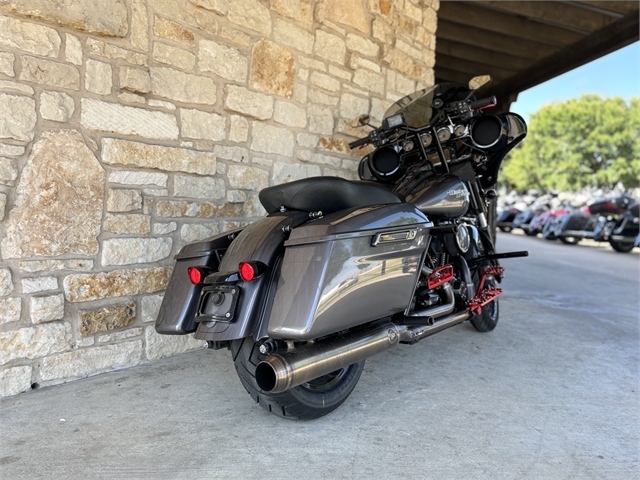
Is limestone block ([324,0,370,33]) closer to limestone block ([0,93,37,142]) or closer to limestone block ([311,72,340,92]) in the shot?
limestone block ([311,72,340,92])

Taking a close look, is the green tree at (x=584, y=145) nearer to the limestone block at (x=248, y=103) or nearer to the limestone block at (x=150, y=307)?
the limestone block at (x=248, y=103)

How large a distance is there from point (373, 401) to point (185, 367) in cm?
110

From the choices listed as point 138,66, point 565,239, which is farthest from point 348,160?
point 565,239

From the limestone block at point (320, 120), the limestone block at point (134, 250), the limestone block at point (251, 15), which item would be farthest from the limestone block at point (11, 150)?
the limestone block at point (320, 120)

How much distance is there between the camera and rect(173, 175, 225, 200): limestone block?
103 inches

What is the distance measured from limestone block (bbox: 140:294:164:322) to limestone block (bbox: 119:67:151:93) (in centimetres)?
117

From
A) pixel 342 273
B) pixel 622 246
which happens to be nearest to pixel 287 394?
pixel 342 273

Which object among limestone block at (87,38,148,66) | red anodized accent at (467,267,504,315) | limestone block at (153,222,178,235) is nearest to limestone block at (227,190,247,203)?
limestone block at (153,222,178,235)

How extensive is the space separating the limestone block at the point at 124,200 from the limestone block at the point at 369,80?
2.23m

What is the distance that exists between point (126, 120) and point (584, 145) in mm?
32444

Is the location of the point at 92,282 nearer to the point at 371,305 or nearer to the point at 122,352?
the point at 122,352

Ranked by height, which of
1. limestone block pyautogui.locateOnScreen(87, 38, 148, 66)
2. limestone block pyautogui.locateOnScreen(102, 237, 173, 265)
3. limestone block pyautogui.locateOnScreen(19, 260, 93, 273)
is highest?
limestone block pyautogui.locateOnScreen(87, 38, 148, 66)

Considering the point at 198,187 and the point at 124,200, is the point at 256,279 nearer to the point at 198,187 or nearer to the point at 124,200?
the point at 124,200

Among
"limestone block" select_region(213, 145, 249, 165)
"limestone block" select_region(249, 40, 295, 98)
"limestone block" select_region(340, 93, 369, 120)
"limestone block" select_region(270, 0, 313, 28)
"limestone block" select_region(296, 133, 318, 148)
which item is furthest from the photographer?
"limestone block" select_region(340, 93, 369, 120)
